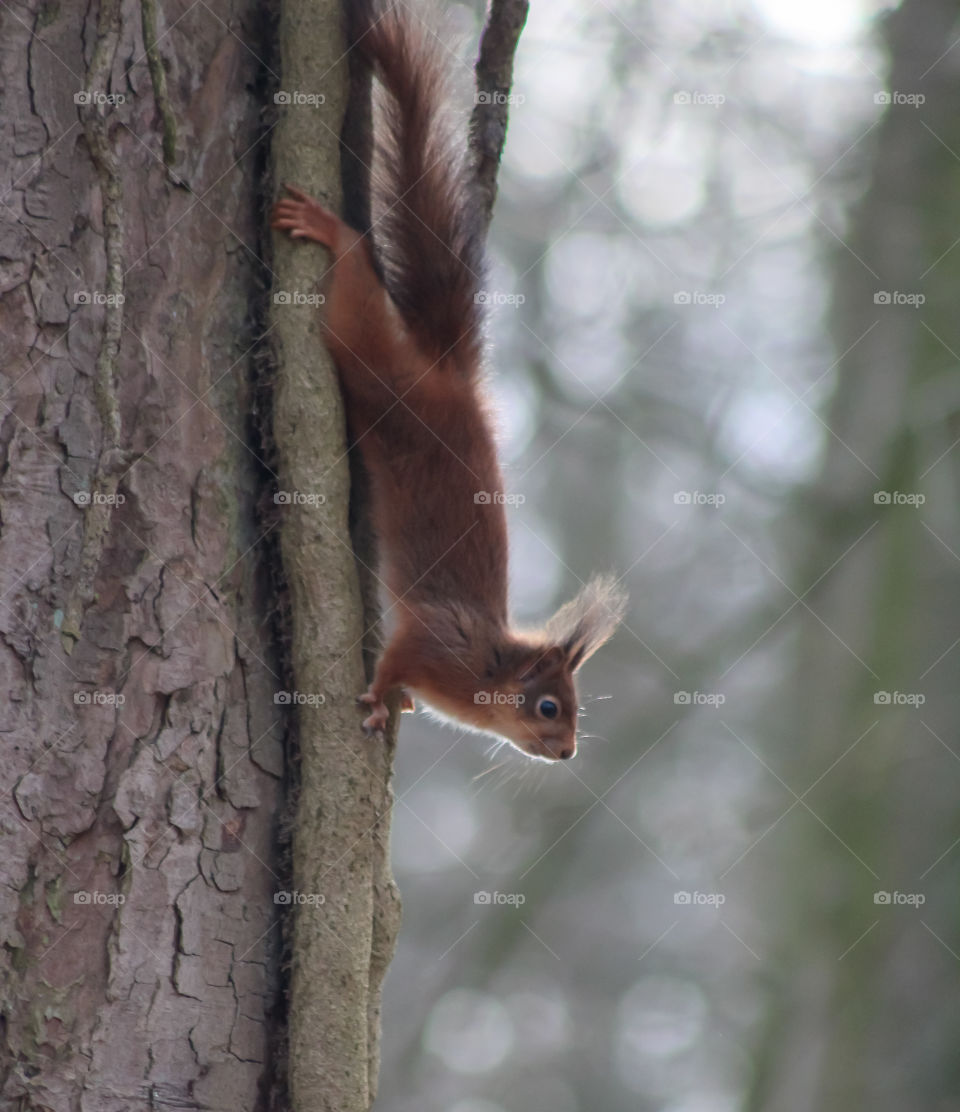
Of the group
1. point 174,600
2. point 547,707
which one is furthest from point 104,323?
point 547,707

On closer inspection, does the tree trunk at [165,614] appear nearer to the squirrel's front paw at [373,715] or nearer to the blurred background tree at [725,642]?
the squirrel's front paw at [373,715]

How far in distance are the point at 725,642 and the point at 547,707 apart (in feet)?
16.1

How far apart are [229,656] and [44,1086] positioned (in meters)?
0.87

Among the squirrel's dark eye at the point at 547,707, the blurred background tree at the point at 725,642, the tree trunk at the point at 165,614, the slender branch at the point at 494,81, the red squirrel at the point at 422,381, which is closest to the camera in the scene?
the tree trunk at the point at 165,614

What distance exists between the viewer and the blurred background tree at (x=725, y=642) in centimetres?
765

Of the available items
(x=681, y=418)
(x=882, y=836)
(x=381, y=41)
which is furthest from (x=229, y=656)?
(x=681, y=418)

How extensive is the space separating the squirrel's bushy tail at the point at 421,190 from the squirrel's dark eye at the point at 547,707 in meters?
1.27

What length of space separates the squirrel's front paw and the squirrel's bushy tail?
121cm

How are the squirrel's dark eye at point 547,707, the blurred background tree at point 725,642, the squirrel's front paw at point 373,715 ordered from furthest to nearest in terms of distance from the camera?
the blurred background tree at point 725,642 → the squirrel's dark eye at point 547,707 → the squirrel's front paw at point 373,715

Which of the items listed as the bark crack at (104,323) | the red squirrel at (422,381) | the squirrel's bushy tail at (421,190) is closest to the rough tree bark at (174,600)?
the bark crack at (104,323)

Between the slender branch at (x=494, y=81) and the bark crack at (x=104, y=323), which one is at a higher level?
the slender branch at (x=494, y=81)

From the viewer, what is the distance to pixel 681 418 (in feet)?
32.6

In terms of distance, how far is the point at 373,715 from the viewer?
2.76 meters

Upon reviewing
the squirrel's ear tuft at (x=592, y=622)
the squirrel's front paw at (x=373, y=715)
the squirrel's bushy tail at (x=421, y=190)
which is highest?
the squirrel's bushy tail at (x=421, y=190)
